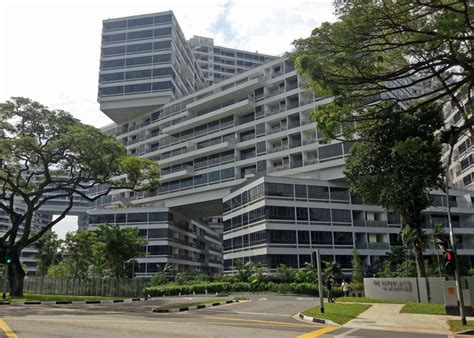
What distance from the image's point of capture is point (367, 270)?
156 feet

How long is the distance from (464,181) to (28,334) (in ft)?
216

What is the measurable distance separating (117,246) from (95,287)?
5.02 m

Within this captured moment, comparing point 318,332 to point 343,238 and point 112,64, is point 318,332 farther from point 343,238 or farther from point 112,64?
point 112,64

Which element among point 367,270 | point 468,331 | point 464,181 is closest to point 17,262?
point 468,331

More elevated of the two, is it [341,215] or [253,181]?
[253,181]

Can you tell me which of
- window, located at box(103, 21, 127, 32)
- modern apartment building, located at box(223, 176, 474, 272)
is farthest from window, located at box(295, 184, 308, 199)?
window, located at box(103, 21, 127, 32)

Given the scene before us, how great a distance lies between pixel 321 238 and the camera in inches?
1848

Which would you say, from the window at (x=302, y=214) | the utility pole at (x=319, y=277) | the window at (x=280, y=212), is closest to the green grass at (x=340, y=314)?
the utility pole at (x=319, y=277)

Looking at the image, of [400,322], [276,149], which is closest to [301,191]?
[276,149]

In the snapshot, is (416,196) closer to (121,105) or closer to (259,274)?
(259,274)

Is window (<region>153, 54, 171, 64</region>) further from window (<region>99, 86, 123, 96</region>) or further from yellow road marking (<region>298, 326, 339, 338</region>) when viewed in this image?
yellow road marking (<region>298, 326, 339, 338</region>)

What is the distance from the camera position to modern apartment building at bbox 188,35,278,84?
379 feet

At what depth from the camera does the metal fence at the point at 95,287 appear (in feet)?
124

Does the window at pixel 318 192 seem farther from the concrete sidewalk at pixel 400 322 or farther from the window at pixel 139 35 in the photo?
the window at pixel 139 35
